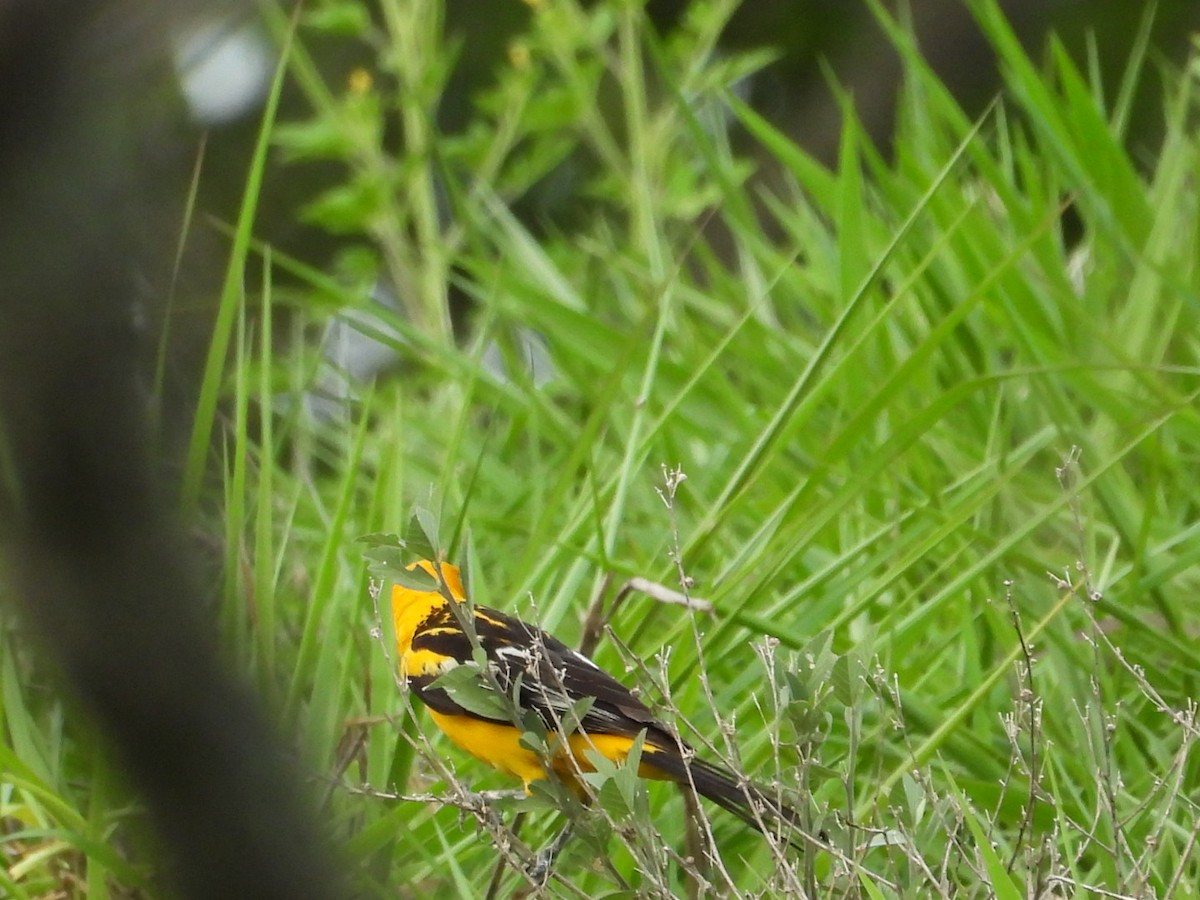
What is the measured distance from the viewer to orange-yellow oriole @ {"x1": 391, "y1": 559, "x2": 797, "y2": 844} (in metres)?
1.65

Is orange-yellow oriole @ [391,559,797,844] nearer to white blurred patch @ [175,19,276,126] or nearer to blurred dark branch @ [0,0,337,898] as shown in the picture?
white blurred patch @ [175,19,276,126]

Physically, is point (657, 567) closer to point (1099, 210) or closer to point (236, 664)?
point (1099, 210)

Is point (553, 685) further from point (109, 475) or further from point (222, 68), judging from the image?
point (222, 68)

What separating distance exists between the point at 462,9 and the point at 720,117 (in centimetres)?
381

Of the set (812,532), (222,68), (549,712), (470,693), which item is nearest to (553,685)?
(549,712)

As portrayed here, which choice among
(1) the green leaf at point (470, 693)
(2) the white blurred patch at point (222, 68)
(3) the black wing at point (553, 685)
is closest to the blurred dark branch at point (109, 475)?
(2) the white blurred patch at point (222, 68)

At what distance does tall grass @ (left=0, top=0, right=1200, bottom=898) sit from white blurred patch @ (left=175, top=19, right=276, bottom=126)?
21cm

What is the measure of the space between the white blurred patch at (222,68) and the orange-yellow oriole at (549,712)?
62cm

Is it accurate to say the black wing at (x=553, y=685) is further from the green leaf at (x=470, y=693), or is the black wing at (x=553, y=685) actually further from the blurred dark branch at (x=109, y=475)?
the blurred dark branch at (x=109, y=475)

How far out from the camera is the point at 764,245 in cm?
360

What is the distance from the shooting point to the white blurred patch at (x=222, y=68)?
28.5 inches

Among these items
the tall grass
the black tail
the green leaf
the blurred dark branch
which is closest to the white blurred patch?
the blurred dark branch

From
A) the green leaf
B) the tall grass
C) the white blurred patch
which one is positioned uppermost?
the white blurred patch

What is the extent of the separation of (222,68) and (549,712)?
5.71ft
